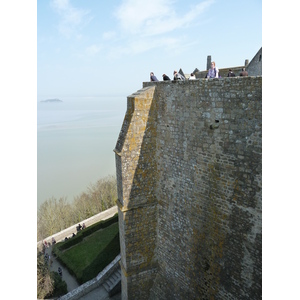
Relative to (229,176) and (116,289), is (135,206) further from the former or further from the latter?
(116,289)

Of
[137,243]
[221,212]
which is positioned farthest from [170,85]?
[137,243]

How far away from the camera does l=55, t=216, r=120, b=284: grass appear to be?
47.4 ft

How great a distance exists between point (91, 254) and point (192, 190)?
11.1m

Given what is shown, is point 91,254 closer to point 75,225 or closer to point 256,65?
point 75,225

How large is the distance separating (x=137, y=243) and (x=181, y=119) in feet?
14.3

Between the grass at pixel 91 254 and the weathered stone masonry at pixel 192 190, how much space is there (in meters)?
5.68

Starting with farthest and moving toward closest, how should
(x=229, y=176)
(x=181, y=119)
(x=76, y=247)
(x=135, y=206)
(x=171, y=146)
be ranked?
1. (x=76, y=247)
2. (x=135, y=206)
3. (x=171, y=146)
4. (x=181, y=119)
5. (x=229, y=176)

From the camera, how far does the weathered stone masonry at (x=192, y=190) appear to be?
18.9 feet

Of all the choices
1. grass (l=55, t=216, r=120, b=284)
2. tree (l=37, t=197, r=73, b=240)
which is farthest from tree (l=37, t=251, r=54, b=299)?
tree (l=37, t=197, r=73, b=240)

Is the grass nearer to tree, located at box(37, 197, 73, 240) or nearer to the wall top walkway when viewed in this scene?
the wall top walkway

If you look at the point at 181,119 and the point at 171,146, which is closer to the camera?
the point at 181,119

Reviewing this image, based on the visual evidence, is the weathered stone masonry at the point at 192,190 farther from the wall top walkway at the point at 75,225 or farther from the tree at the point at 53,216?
the tree at the point at 53,216

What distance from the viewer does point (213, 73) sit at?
7.91m

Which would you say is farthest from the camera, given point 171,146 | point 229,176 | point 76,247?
point 76,247
